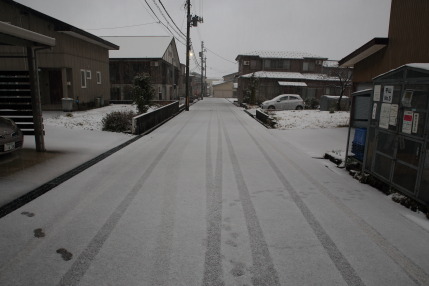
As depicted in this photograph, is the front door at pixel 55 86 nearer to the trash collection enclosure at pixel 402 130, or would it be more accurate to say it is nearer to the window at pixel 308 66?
the trash collection enclosure at pixel 402 130

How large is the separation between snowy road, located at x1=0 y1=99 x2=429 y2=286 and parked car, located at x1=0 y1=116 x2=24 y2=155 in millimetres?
2384

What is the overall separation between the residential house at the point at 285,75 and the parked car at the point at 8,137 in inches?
1322

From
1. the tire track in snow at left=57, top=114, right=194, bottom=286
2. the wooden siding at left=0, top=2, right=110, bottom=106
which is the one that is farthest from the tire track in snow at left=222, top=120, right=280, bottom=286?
the wooden siding at left=0, top=2, right=110, bottom=106

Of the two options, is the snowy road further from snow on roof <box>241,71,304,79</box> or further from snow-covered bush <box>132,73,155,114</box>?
snow on roof <box>241,71,304,79</box>

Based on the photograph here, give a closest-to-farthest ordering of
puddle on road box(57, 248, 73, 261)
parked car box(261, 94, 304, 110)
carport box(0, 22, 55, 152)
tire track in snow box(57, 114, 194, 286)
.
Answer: tire track in snow box(57, 114, 194, 286), puddle on road box(57, 248, 73, 261), carport box(0, 22, 55, 152), parked car box(261, 94, 304, 110)

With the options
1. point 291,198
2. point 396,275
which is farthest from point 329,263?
point 291,198

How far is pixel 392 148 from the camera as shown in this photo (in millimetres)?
5965

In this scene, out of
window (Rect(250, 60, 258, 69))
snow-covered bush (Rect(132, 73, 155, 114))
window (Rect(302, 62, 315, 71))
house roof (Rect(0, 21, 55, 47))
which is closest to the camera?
house roof (Rect(0, 21, 55, 47))

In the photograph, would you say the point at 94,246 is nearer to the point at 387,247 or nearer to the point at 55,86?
the point at 387,247

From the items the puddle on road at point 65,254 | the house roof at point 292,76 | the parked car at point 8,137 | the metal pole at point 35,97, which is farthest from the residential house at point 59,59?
the house roof at point 292,76

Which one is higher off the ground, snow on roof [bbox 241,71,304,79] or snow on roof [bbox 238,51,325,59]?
snow on roof [bbox 238,51,325,59]

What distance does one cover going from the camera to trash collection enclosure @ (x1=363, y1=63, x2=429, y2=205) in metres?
5.02

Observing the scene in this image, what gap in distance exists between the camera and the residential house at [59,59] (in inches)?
711

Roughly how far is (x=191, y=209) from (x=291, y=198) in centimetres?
200
